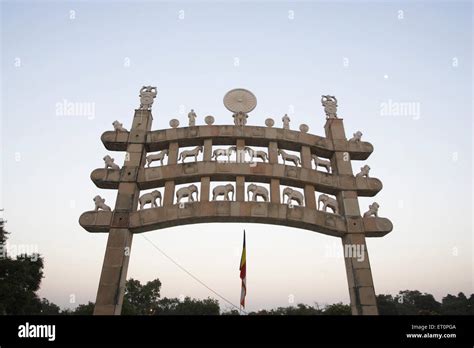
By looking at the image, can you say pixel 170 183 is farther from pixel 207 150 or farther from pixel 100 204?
pixel 100 204

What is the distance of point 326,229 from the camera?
36.2 feet

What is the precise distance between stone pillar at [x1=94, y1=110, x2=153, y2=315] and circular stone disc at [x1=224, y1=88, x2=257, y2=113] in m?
3.03

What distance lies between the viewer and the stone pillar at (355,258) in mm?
10156

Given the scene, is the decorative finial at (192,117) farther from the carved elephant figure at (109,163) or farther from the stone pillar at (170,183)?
the carved elephant figure at (109,163)

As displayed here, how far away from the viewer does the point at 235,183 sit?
11664 millimetres

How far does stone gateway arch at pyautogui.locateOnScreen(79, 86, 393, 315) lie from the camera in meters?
10.6

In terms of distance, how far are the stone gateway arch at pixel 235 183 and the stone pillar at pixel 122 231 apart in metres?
0.03

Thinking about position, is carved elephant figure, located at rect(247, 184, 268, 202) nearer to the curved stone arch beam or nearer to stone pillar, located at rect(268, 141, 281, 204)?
stone pillar, located at rect(268, 141, 281, 204)

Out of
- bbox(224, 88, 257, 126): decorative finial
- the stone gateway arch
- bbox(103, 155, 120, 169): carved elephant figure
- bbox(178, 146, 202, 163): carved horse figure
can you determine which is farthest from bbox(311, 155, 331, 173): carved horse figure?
bbox(103, 155, 120, 169): carved elephant figure

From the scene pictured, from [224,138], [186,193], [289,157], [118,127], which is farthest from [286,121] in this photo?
[118,127]

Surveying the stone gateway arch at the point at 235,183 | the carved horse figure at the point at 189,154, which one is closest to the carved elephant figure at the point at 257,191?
the stone gateway arch at the point at 235,183
